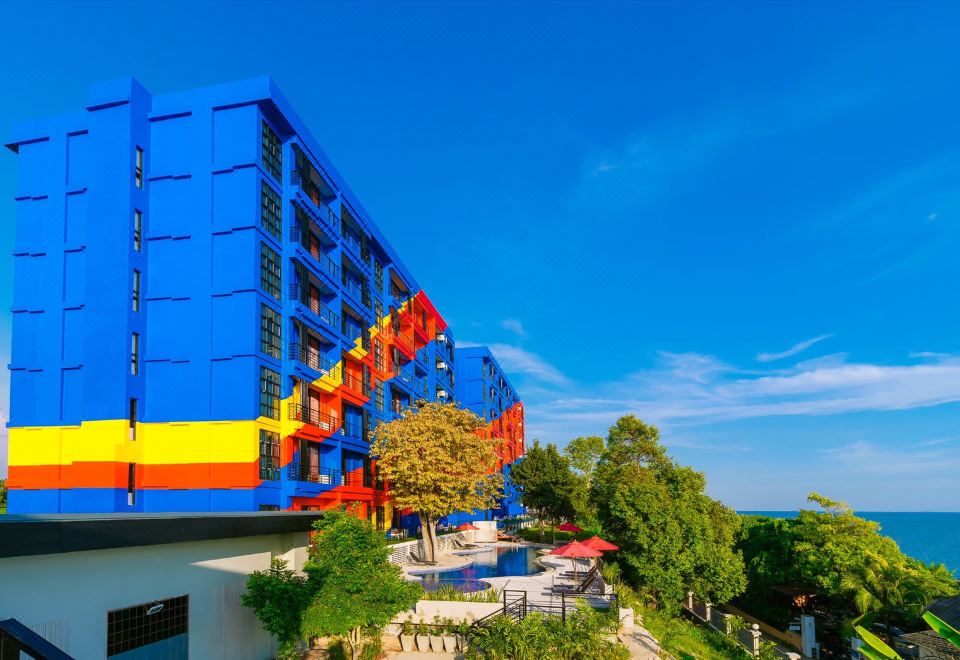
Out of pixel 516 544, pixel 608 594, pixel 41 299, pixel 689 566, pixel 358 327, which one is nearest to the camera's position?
pixel 608 594

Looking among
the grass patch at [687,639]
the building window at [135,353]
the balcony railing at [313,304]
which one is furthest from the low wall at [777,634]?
the building window at [135,353]

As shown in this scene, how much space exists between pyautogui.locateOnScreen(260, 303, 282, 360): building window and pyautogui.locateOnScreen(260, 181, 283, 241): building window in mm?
3802

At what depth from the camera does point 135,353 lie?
31672mm

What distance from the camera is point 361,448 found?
43.3 metres

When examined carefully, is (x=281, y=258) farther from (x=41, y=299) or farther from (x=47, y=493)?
(x=47, y=493)

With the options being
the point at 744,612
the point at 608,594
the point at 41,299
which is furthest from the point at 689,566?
the point at 41,299

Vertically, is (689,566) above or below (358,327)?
below

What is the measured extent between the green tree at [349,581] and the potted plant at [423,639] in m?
3.17

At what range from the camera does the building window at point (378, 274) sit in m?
50.6

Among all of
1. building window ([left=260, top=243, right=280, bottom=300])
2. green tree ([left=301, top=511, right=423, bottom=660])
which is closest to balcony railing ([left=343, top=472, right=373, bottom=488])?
building window ([left=260, top=243, right=280, bottom=300])

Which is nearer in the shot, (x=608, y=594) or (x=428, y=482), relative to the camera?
(x=608, y=594)

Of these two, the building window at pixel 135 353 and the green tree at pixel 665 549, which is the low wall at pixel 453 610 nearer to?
the green tree at pixel 665 549

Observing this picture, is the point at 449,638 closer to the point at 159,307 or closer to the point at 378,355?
the point at 159,307

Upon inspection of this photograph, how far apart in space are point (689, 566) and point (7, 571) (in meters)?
25.6
